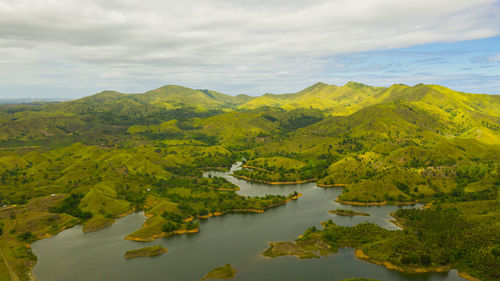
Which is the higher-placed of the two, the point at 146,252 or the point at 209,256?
the point at 209,256

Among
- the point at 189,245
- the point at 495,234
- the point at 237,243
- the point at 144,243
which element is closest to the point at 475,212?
the point at 495,234

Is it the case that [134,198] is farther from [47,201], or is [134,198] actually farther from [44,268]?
[44,268]

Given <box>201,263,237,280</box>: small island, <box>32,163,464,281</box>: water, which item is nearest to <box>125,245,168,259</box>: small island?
<box>32,163,464,281</box>: water

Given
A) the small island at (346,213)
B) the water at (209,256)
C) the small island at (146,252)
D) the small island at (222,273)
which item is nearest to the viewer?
the small island at (222,273)

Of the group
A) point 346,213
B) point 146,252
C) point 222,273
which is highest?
point 346,213

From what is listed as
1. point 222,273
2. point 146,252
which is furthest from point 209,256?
point 146,252

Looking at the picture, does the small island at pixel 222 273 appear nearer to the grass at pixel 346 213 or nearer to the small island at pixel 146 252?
the small island at pixel 146 252

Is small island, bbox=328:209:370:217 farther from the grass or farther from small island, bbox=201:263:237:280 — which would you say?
small island, bbox=201:263:237:280

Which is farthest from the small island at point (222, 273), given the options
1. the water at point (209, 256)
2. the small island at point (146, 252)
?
the small island at point (146, 252)

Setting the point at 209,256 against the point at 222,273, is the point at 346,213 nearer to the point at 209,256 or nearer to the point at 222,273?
the point at 209,256
